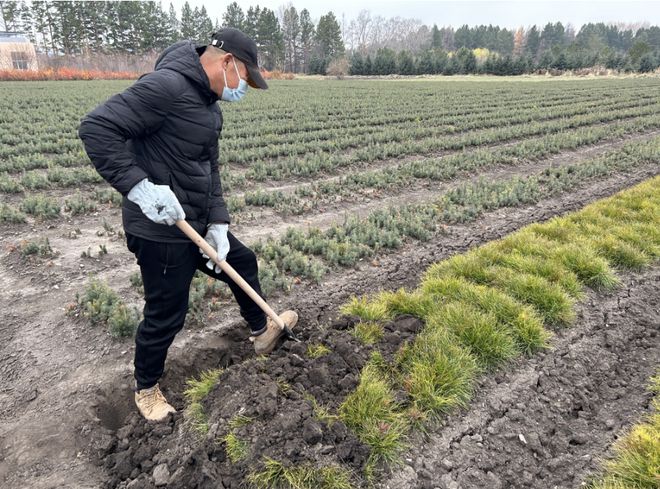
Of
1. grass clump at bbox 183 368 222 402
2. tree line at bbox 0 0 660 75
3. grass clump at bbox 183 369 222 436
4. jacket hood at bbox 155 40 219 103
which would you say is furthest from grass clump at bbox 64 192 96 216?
tree line at bbox 0 0 660 75

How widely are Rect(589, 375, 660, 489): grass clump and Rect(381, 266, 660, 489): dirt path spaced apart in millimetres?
109

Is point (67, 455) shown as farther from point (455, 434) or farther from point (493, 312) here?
point (493, 312)

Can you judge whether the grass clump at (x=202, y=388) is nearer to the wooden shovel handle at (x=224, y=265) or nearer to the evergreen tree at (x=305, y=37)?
the wooden shovel handle at (x=224, y=265)

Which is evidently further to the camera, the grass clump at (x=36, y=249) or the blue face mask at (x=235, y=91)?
the grass clump at (x=36, y=249)

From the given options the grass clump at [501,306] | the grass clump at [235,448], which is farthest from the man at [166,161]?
the grass clump at [501,306]

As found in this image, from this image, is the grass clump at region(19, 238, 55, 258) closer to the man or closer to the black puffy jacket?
the man

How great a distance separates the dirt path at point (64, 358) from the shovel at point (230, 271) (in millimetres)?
472

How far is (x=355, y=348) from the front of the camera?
3.39 metres

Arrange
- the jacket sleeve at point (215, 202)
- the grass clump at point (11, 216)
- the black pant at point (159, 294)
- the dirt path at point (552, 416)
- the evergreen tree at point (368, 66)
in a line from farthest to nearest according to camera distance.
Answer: the evergreen tree at point (368, 66) → the grass clump at point (11, 216) → the jacket sleeve at point (215, 202) → the black pant at point (159, 294) → the dirt path at point (552, 416)

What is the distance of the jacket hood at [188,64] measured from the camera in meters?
2.48

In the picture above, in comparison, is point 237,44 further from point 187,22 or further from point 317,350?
point 187,22

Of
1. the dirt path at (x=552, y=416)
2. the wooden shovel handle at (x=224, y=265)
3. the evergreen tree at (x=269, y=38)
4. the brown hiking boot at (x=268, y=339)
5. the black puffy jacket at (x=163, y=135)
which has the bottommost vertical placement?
the dirt path at (x=552, y=416)

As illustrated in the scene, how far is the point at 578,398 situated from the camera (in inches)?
125

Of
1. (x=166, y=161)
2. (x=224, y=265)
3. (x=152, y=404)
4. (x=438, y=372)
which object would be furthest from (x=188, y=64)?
(x=438, y=372)
